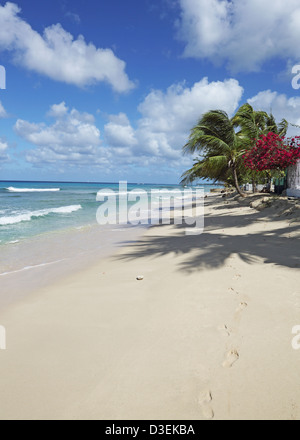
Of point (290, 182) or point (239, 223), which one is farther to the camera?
point (290, 182)

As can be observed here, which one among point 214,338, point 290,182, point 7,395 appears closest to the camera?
point 7,395

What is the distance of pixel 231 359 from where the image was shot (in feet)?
7.95

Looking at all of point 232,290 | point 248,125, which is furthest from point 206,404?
point 248,125

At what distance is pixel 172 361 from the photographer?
2.45 m

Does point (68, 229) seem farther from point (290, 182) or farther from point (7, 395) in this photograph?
point (290, 182)

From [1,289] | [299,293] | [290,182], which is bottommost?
[1,289]

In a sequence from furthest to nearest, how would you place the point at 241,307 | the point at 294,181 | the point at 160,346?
1. the point at 294,181
2. the point at 241,307
3. the point at 160,346

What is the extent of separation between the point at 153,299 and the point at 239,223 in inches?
292

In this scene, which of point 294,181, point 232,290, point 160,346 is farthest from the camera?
point 294,181

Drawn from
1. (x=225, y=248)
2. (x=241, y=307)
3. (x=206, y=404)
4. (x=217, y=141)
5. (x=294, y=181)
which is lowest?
(x=206, y=404)

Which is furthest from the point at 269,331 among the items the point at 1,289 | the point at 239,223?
the point at 239,223

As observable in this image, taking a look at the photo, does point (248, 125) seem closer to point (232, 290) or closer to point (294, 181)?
point (294, 181)

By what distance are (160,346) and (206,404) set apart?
825 mm

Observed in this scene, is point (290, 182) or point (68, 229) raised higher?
point (290, 182)
